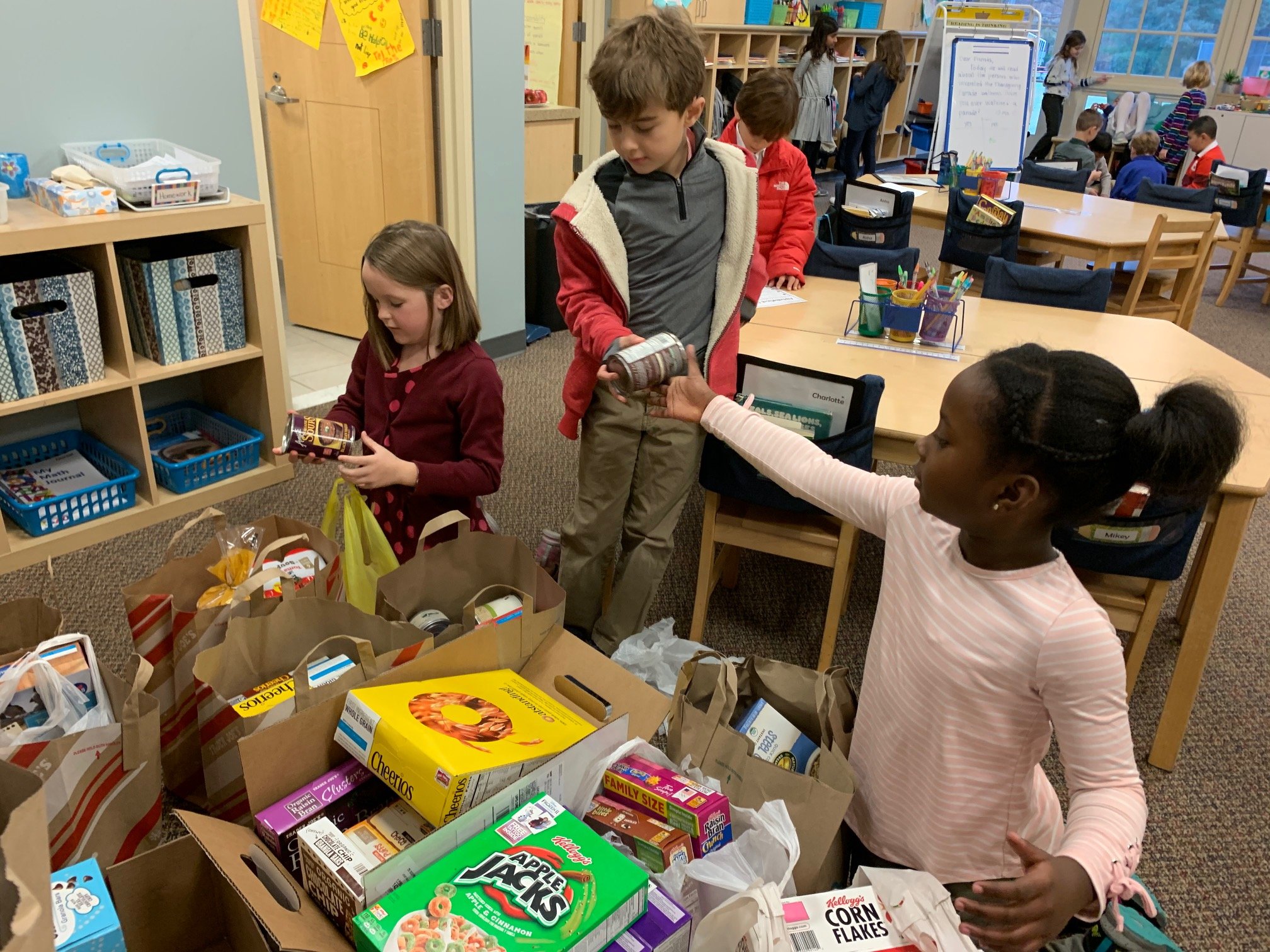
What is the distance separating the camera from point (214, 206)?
254cm

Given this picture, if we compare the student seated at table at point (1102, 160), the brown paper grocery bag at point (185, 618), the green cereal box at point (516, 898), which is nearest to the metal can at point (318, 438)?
the brown paper grocery bag at point (185, 618)

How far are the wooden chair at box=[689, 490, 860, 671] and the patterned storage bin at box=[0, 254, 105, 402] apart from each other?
5.54 feet

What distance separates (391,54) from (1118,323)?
2721 mm

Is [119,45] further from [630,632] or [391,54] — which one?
[630,632]

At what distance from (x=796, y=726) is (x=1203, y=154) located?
247 inches

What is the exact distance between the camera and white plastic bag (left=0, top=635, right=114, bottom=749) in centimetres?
130

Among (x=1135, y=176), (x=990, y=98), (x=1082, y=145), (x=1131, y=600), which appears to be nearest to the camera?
(x=1131, y=600)

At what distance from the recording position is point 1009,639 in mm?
1056

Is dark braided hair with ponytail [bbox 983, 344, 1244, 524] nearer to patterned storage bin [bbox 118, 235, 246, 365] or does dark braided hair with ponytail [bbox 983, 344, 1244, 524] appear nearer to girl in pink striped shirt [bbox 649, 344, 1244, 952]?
girl in pink striped shirt [bbox 649, 344, 1244, 952]

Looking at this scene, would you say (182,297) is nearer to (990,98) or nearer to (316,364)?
(316,364)

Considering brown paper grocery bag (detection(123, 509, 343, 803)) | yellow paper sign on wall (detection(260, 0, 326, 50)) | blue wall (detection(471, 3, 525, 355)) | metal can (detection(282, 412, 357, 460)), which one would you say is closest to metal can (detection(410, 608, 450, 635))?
brown paper grocery bag (detection(123, 509, 343, 803))

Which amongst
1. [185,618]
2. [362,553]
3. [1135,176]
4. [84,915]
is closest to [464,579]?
[362,553]

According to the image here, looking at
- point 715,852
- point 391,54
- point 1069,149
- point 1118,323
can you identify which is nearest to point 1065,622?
point 715,852

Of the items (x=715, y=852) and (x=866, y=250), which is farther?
(x=866, y=250)
